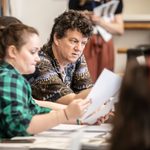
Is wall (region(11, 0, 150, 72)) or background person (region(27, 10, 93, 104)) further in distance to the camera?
wall (region(11, 0, 150, 72))

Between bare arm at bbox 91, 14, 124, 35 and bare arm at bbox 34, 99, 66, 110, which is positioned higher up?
bare arm at bbox 91, 14, 124, 35

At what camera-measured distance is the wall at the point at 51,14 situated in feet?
16.9

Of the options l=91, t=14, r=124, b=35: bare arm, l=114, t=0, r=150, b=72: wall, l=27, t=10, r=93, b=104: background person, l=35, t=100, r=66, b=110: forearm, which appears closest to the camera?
l=35, t=100, r=66, b=110: forearm

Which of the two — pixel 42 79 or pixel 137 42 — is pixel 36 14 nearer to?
pixel 137 42

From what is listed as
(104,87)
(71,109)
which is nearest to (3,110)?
(71,109)

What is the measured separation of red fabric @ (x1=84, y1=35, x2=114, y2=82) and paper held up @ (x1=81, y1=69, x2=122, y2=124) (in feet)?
8.20

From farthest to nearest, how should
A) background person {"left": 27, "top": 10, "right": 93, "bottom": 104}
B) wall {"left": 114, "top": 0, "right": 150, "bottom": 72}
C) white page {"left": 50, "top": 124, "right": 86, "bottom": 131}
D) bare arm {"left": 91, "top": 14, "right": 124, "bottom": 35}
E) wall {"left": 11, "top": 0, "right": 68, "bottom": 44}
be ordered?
Answer: wall {"left": 114, "top": 0, "right": 150, "bottom": 72}, wall {"left": 11, "top": 0, "right": 68, "bottom": 44}, bare arm {"left": 91, "top": 14, "right": 124, "bottom": 35}, background person {"left": 27, "top": 10, "right": 93, "bottom": 104}, white page {"left": 50, "top": 124, "right": 86, "bottom": 131}

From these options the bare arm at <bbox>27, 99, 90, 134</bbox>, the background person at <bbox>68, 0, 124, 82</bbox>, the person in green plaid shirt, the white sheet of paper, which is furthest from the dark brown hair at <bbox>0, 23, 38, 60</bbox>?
the white sheet of paper

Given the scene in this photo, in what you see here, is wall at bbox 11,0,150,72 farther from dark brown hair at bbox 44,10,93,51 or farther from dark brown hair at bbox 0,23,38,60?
dark brown hair at bbox 0,23,38,60

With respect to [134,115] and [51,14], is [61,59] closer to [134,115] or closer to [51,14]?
[134,115]

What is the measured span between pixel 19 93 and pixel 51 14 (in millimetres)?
3656

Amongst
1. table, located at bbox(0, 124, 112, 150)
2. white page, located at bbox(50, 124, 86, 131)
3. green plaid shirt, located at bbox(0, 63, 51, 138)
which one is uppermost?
green plaid shirt, located at bbox(0, 63, 51, 138)

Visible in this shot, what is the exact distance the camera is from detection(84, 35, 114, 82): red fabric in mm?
4430

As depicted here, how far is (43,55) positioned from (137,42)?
121 inches
